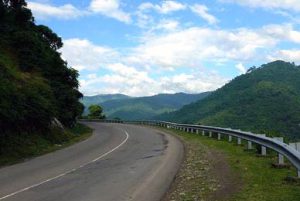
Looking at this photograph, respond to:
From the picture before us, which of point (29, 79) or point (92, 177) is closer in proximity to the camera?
point (92, 177)

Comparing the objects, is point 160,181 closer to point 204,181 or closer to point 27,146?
point 204,181

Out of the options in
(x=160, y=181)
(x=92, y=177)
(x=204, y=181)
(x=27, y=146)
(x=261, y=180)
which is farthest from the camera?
(x=27, y=146)

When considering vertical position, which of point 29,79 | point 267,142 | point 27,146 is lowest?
point 27,146

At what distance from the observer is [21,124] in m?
27.2

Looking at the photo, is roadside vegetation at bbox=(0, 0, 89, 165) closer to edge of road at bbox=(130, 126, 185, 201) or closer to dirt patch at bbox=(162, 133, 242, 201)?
edge of road at bbox=(130, 126, 185, 201)

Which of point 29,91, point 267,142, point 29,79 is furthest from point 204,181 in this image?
point 29,79

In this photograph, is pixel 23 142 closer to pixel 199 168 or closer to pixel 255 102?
pixel 199 168

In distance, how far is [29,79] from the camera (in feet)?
108

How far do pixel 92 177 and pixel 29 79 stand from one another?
19376 mm

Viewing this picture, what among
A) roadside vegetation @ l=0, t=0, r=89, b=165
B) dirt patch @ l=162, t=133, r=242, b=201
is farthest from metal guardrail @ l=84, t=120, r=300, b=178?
roadside vegetation @ l=0, t=0, r=89, b=165

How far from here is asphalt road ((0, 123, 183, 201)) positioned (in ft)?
39.6

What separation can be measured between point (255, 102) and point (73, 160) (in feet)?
546

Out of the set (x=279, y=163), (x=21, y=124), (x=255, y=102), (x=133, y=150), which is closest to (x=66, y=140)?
(x=21, y=124)

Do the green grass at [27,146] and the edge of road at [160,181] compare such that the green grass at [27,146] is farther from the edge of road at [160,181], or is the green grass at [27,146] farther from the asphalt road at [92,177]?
the edge of road at [160,181]
